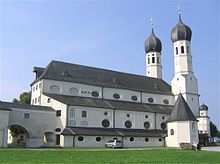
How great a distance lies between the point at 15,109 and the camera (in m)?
38.3

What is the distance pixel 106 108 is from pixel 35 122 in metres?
10.6

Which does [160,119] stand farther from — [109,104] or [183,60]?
[183,60]

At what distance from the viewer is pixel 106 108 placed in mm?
44750

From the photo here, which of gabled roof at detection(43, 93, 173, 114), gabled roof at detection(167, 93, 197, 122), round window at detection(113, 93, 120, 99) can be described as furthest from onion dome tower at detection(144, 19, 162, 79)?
gabled roof at detection(167, 93, 197, 122)

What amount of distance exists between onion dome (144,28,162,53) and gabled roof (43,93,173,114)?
1656 cm

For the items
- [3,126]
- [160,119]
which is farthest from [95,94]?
[3,126]

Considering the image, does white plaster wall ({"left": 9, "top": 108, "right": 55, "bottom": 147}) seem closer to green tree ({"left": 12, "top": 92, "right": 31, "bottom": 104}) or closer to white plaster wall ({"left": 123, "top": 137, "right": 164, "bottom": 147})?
white plaster wall ({"left": 123, "top": 137, "right": 164, "bottom": 147})

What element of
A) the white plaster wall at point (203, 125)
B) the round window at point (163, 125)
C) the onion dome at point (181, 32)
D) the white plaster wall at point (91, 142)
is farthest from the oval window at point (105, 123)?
the onion dome at point (181, 32)

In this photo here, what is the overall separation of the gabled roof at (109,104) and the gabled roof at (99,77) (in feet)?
9.52

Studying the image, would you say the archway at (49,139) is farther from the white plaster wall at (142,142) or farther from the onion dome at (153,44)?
the onion dome at (153,44)

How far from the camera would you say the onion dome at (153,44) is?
6659cm

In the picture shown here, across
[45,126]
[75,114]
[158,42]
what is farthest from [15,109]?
[158,42]

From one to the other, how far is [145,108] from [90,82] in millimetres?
10135

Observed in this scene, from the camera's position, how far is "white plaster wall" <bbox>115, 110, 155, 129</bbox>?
4587 cm
